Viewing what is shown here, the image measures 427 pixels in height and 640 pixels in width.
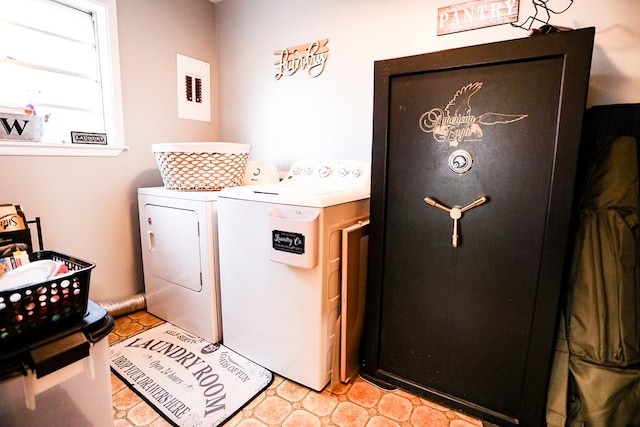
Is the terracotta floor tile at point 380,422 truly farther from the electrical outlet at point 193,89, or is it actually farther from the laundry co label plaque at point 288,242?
the electrical outlet at point 193,89

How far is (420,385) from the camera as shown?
1.51 m

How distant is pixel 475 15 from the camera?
1656mm

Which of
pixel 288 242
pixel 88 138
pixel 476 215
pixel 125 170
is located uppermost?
pixel 88 138

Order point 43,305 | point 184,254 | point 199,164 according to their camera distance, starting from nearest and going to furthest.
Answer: point 43,305 → point 199,164 → point 184,254

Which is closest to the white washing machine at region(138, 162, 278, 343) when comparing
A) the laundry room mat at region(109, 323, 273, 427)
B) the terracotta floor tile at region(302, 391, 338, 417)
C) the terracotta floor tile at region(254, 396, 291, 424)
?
the laundry room mat at region(109, 323, 273, 427)

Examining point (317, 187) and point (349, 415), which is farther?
point (317, 187)

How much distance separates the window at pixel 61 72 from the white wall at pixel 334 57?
2.86 feet

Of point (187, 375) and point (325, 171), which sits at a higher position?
point (325, 171)

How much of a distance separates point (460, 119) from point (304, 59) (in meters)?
1.39

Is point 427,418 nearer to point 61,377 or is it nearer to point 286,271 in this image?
point 286,271

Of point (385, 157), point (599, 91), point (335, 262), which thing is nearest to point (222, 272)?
point (335, 262)

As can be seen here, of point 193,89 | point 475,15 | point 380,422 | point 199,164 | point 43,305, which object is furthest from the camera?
point 193,89

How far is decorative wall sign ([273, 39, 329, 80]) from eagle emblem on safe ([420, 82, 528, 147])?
1134 millimetres

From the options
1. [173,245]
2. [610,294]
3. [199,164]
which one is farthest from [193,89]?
[610,294]
